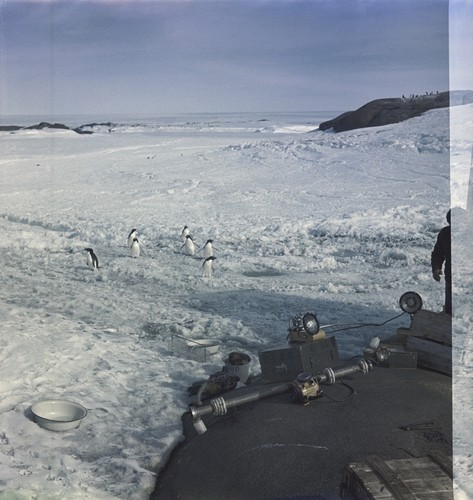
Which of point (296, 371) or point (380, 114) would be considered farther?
point (380, 114)

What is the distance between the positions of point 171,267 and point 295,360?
332 centimetres

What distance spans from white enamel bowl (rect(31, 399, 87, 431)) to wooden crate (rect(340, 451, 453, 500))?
1347 mm

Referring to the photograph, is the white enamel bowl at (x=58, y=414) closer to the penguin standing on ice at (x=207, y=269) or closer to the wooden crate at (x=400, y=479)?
the wooden crate at (x=400, y=479)

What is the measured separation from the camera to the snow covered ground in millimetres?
2547

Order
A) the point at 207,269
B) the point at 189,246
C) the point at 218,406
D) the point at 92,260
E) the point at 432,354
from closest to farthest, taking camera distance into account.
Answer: the point at 218,406
the point at 432,354
the point at 207,269
the point at 92,260
the point at 189,246

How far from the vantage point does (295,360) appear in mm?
2672

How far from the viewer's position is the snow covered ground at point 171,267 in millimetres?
2547

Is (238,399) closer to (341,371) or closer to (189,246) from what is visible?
(341,371)

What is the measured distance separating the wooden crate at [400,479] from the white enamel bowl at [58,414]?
135cm

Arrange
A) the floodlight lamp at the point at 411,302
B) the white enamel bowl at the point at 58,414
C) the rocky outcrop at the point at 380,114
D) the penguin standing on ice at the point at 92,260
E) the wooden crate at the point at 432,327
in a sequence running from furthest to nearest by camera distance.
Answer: the rocky outcrop at the point at 380,114, the penguin standing on ice at the point at 92,260, the floodlight lamp at the point at 411,302, the wooden crate at the point at 432,327, the white enamel bowl at the point at 58,414

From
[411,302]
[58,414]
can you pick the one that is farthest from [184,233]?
[58,414]

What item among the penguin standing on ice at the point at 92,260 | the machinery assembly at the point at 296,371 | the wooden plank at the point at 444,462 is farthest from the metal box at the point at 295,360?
the penguin standing on ice at the point at 92,260

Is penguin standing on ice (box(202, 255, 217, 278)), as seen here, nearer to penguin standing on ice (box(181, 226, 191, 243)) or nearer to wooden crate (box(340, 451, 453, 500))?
penguin standing on ice (box(181, 226, 191, 243))

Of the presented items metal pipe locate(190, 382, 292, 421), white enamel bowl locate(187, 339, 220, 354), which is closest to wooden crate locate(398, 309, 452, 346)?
metal pipe locate(190, 382, 292, 421)
